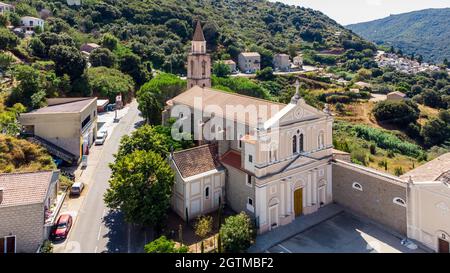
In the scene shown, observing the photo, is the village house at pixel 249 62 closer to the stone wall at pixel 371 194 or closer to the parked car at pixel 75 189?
the stone wall at pixel 371 194

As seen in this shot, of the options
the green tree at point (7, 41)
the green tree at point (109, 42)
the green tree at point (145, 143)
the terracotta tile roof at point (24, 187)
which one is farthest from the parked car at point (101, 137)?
the green tree at point (109, 42)

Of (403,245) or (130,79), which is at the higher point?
(130,79)

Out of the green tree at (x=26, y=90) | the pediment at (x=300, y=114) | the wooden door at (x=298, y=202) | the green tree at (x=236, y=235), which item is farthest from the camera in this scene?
the green tree at (x=26, y=90)

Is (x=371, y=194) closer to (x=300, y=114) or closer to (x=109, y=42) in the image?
(x=300, y=114)

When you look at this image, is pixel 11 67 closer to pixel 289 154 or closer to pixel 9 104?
pixel 9 104

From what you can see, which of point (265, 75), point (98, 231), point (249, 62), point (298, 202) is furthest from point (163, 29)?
point (98, 231)

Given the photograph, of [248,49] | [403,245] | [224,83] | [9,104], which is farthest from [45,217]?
[248,49]

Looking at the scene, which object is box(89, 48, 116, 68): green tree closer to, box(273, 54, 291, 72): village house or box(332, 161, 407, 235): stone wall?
box(332, 161, 407, 235): stone wall
